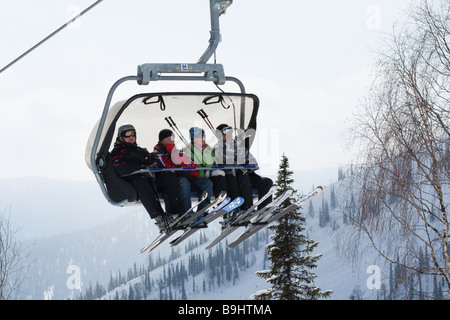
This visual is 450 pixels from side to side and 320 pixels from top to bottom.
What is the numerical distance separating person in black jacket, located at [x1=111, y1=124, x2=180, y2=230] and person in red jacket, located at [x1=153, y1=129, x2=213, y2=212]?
8 centimetres

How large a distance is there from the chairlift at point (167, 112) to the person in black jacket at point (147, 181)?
8 cm

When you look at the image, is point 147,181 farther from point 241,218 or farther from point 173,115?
point 241,218

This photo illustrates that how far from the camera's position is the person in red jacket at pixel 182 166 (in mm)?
6637

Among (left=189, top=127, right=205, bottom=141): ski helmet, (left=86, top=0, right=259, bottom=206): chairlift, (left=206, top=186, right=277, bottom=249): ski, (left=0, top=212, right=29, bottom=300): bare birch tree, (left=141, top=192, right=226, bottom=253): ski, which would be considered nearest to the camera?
(left=86, top=0, right=259, bottom=206): chairlift

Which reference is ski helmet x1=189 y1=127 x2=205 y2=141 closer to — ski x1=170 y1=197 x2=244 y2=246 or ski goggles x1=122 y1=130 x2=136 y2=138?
ski goggles x1=122 y1=130 x2=136 y2=138

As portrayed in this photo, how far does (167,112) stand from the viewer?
7062 millimetres

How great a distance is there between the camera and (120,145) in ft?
22.2

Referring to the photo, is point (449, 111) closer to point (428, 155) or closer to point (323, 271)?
point (428, 155)

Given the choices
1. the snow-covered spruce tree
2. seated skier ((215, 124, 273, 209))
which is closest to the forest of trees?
the snow-covered spruce tree

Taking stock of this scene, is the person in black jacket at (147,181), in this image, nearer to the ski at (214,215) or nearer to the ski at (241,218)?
the ski at (214,215)

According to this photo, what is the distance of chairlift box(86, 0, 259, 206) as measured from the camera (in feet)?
19.8

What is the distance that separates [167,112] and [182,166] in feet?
2.47

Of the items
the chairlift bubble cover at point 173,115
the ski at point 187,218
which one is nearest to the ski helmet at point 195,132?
the chairlift bubble cover at point 173,115
